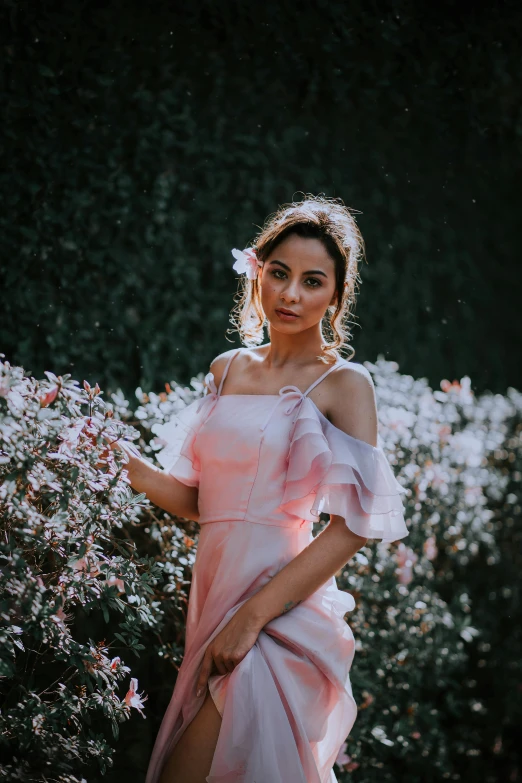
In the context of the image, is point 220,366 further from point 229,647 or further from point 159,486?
point 229,647

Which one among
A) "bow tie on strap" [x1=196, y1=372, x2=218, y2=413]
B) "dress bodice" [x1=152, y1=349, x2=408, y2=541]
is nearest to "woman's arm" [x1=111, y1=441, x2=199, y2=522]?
"dress bodice" [x1=152, y1=349, x2=408, y2=541]

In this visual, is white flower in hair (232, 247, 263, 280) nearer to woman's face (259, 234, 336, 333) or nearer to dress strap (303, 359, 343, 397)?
woman's face (259, 234, 336, 333)

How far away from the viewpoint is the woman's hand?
1973 mm

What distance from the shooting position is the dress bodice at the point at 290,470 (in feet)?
6.73

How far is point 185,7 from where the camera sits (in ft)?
13.7

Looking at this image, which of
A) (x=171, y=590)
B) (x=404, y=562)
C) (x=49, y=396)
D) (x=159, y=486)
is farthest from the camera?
(x=404, y=562)

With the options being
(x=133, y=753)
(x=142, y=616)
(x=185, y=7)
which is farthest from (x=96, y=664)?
(x=185, y=7)

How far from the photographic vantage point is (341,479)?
2027mm

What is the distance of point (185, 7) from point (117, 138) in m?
0.83

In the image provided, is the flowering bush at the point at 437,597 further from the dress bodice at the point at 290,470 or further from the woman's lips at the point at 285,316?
the woman's lips at the point at 285,316

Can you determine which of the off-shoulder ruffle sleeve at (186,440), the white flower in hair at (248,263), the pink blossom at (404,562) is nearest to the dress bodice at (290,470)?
the off-shoulder ruffle sleeve at (186,440)

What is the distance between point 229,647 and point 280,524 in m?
0.34

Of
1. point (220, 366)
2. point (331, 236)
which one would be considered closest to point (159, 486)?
point (220, 366)

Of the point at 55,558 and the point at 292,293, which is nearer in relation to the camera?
the point at 55,558
